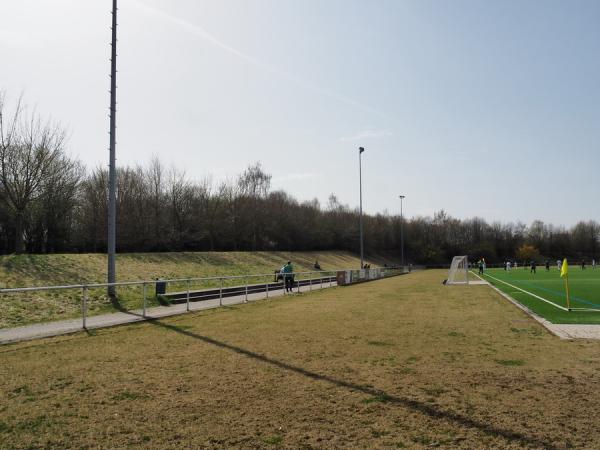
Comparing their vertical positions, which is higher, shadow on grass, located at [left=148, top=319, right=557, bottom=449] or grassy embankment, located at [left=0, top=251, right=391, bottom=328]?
grassy embankment, located at [left=0, top=251, right=391, bottom=328]

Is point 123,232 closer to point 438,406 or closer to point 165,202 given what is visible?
point 165,202

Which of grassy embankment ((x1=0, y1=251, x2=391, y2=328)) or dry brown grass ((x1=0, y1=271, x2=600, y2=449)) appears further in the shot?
grassy embankment ((x1=0, y1=251, x2=391, y2=328))

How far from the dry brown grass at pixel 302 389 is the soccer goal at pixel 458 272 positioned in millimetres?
23601

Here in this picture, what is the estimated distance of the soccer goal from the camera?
3366 centimetres

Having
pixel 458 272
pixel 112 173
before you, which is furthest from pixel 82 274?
pixel 458 272

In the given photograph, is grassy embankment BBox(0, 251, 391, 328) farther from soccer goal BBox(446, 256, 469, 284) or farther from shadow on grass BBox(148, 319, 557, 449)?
soccer goal BBox(446, 256, 469, 284)

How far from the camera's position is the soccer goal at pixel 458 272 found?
1325 inches

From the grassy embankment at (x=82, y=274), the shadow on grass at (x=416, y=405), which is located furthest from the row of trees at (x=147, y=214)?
the shadow on grass at (x=416, y=405)

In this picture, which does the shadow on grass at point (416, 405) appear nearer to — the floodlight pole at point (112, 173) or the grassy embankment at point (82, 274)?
the grassy embankment at point (82, 274)

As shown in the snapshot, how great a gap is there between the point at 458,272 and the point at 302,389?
3515 cm

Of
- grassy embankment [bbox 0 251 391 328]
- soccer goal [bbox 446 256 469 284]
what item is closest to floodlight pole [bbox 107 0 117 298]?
grassy embankment [bbox 0 251 391 328]

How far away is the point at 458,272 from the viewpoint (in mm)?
38500

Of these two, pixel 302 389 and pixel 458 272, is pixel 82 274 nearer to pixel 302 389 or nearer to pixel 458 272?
pixel 302 389

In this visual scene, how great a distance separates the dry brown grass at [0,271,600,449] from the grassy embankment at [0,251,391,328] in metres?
4.77
